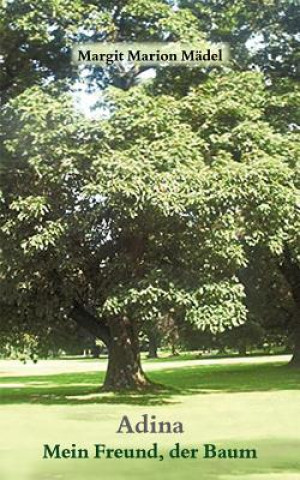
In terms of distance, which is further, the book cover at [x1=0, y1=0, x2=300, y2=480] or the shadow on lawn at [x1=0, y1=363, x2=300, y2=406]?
the shadow on lawn at [x1=0, y1=363, x2=300, y2=406]

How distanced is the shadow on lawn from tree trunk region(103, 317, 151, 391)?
510 mm

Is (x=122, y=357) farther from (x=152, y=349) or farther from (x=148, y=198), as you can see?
(x=152, y=349)

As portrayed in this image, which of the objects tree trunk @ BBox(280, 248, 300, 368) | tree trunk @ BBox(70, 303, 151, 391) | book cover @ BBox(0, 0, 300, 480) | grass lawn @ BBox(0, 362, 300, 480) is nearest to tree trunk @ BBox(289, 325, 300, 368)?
tree trunk @ BBox(280, 248, 300, 368)

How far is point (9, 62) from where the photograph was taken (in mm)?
24297

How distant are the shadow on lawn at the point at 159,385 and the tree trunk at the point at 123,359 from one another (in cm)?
51

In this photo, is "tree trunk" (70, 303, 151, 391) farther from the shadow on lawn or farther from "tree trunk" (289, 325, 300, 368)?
"tree trunk" (289, 325, 300, 368)

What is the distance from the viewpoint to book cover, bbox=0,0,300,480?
19.7m

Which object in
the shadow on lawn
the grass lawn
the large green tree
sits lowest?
the shadow on lawn

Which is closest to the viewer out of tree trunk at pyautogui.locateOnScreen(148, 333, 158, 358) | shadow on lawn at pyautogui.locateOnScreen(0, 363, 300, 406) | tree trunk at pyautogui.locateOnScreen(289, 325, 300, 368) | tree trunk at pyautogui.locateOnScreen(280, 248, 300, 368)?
shadow on lawn at pyautogui.locateOnScreen(0, 363, 300, 406)

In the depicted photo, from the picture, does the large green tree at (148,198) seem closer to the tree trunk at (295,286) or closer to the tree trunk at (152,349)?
the tree trunk at (152,349)

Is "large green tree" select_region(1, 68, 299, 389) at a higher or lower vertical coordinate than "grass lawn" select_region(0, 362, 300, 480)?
higher

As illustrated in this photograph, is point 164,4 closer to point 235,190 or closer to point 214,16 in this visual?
point 214,16

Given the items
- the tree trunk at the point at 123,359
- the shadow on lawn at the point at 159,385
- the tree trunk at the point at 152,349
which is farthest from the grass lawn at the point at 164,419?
the tree trunk at the point at 152,349

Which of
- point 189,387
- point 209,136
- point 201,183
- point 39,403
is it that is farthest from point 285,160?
point 39,403
